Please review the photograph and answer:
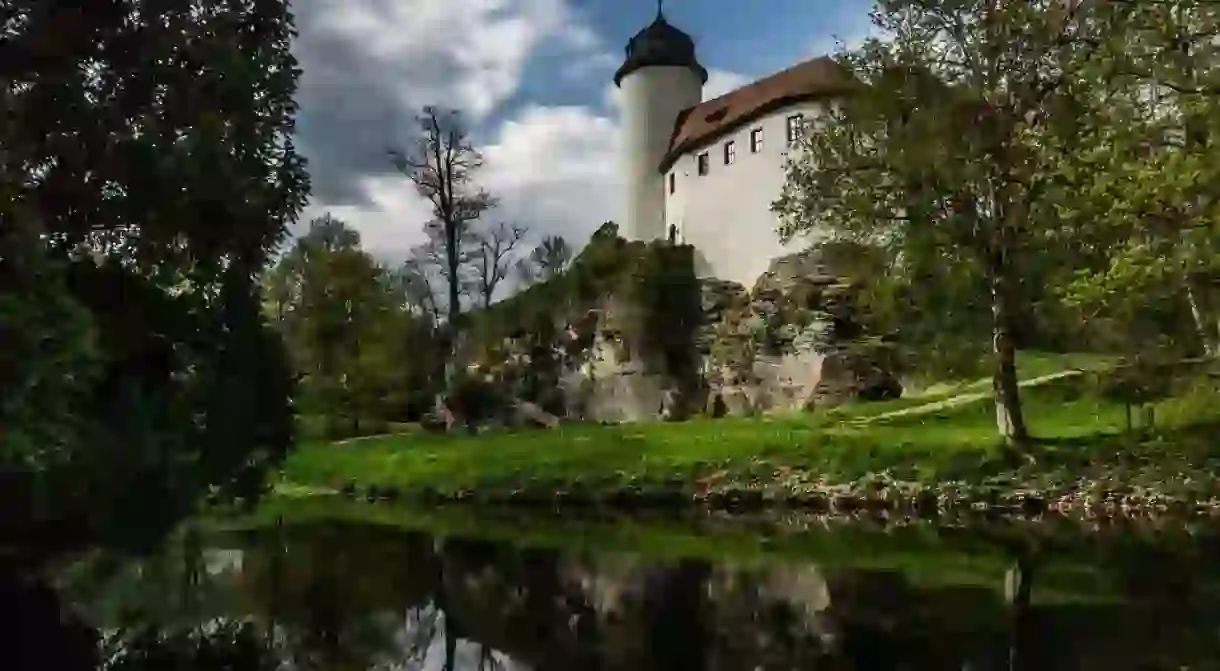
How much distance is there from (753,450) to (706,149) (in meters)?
29.5

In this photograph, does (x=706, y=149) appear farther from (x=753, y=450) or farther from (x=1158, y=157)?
(x=1158, y=157)

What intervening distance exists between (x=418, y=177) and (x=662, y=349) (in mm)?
13136

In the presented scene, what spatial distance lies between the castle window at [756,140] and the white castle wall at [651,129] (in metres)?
8.94

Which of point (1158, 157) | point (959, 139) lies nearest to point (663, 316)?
point (959, 139)

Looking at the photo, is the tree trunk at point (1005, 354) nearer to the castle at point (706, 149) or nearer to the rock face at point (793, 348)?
the rock face at point (793, 348)

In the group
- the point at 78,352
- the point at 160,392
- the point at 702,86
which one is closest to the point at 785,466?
the point at 160,392

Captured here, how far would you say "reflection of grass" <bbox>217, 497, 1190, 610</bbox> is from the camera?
42.2 feet

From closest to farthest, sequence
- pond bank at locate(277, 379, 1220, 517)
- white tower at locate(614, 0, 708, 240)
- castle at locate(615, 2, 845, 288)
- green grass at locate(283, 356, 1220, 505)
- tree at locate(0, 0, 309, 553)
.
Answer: tree at locate(0, 0, 309, 553) → pond bank at locate(277, 379, 1220, 517) → green grass at locate(283, 356, 1220, 505) → castle at locate(615, 2, 845, 288) → white tower at locate(614, 0, 708, 240)

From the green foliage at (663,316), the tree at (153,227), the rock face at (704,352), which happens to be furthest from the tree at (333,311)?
the tree at (153,227)

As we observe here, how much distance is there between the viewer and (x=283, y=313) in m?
51.6

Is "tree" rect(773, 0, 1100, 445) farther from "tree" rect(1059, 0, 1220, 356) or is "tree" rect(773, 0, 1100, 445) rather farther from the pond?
the pond

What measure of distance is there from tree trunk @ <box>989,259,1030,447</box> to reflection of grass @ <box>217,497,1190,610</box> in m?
6.15

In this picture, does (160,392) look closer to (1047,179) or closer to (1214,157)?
(1214,157)

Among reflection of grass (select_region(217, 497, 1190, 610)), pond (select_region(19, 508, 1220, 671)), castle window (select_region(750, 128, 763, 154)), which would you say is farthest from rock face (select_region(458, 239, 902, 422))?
pond (select_region(19, 508, 1220, 671))
